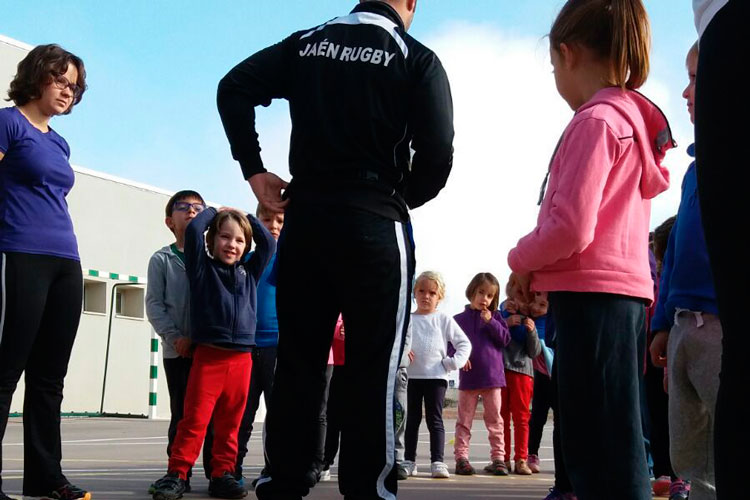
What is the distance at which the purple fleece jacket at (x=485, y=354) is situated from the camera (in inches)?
319

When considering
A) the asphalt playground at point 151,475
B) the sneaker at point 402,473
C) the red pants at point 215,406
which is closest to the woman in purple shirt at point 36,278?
the asphalt playground at point 151,475

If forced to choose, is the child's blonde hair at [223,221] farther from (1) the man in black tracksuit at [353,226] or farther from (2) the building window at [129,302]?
(2) the building window at [129,302]

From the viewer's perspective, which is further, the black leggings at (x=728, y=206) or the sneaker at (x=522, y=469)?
the sneaker at (x=522, y=469)

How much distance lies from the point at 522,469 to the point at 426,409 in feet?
2.98

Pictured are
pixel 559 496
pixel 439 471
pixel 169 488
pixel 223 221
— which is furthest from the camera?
pixel 439 471

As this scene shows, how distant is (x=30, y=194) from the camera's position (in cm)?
419

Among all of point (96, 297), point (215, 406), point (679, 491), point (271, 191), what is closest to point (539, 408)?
point (679, 491)

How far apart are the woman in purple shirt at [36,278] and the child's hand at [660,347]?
8.18ft

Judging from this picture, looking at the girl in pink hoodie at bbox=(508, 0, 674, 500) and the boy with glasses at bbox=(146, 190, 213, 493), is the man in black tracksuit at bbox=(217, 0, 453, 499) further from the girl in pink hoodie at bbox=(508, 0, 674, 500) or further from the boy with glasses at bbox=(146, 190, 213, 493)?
the boy with glasses at bbox=(146, 190, 213, 493)

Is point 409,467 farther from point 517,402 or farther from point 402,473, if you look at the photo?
point 517,402

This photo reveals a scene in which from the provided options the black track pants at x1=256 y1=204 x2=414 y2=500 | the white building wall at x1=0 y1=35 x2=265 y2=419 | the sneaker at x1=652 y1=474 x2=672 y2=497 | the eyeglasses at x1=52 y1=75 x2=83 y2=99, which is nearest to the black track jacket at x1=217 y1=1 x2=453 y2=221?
the black track pants at x1=256 y1=204 x2=414 y2=500

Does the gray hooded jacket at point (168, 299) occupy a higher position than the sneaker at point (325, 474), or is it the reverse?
the gray hooded jacket at point (168, 299)

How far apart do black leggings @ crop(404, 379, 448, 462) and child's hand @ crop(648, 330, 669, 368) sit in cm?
369

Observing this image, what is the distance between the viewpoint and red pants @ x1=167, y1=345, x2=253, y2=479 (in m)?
5.21
